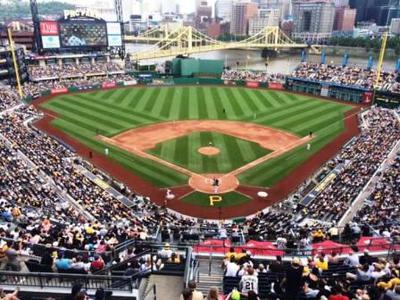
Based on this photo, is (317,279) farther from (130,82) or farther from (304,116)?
(130,82)

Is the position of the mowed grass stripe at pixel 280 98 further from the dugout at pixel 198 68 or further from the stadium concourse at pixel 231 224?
the dugout at pixel 198 68

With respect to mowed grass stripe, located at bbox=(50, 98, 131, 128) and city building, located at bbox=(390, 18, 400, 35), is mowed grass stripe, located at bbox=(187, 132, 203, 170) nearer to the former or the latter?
mowed grass stripe, located at bbox=(50, 98, 131, 128)

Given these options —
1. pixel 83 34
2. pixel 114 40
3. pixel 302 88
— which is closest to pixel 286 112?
pixel 302 88

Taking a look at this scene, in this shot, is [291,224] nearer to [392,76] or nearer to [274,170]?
[274,170]

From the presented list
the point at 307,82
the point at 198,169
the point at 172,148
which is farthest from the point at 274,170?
the point at 307,82

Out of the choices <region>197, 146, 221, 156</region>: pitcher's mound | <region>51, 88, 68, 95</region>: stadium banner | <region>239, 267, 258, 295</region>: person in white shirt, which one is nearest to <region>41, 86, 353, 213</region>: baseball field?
<region>197, 146, 221, 156</region>: pitcher's mound

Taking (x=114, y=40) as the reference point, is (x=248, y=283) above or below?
above
